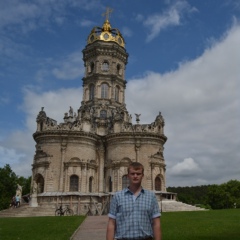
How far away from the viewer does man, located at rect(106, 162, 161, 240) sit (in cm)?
516

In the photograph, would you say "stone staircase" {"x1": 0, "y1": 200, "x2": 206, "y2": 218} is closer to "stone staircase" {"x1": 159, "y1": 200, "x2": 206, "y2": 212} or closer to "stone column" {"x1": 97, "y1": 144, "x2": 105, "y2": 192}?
"stone staircase" {"x1": 159, "y1": 200, "x2": 206, "y2": 212}

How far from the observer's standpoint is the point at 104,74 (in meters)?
55.6

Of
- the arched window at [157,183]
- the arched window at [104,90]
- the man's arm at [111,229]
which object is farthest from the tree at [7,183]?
the man's arm at [111,229]

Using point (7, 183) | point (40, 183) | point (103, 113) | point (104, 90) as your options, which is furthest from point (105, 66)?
point (7, 183)

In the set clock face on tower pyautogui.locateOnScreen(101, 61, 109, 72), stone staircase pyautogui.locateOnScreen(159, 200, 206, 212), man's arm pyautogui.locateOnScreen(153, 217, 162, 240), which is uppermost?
clock face on tower pyautogui.locateOnScreen(101, 61, 109, 72)

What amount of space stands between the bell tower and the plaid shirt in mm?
46599

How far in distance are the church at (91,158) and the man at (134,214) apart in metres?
38.3

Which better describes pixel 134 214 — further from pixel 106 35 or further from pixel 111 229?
pixel 106 35

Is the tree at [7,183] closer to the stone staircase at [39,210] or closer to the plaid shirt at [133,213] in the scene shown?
the stone staircase at [39,210]

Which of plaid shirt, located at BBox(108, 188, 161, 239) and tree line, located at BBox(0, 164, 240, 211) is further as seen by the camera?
tree line, located at BBox(0, 164, 240, 211)

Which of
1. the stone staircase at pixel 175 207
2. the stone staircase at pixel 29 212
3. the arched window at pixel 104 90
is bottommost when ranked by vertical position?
the stone staircase at pixel 29 212

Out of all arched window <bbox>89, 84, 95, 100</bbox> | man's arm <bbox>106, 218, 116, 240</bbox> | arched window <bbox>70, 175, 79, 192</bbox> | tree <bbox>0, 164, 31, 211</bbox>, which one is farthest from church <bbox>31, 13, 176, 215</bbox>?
man's arm <bbox>106, 218, 116, 240</bbox>

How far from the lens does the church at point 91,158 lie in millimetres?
44516

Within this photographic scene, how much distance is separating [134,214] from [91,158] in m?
42.9
